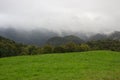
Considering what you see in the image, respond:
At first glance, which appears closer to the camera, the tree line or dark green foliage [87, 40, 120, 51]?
the tree line

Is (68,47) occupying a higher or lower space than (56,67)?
higher

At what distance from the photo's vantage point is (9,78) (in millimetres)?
23734

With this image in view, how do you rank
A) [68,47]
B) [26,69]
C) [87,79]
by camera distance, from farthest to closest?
[68,47], [26,69], [87,79]

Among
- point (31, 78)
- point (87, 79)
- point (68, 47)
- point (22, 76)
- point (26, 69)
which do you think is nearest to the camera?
point (87, 79)

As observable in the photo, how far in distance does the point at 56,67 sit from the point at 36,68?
2.40 meters

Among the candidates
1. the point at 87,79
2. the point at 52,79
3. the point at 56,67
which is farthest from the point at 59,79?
the point at 56,67

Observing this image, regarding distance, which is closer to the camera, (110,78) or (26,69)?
(110,78)

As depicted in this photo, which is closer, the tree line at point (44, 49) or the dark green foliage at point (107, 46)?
the tree line at point (44, 49)

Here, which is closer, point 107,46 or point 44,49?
point 44,49

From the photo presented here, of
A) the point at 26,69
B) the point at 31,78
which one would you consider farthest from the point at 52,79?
the point at 26,69

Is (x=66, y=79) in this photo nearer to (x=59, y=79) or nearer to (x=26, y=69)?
(x=59, y=79)

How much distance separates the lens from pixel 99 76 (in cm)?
2291

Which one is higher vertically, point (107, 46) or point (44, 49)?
point (107, 46)

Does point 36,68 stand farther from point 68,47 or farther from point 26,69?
point 68,47
